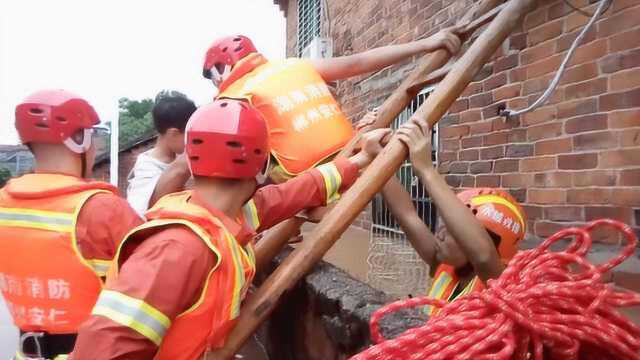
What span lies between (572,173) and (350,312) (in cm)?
138

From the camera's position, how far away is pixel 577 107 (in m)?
2.92

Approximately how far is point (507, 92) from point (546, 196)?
29.2 inches

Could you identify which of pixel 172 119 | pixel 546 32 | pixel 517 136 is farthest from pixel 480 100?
pixel 172 119

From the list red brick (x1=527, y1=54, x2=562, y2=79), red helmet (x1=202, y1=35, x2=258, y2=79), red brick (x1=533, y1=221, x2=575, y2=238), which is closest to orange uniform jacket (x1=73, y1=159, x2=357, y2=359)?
red helmet (x1=202, y1=35, x2=258, y2=79)

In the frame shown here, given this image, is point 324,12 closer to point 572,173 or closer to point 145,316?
point 572,173

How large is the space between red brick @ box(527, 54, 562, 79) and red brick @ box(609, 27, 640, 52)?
372mm

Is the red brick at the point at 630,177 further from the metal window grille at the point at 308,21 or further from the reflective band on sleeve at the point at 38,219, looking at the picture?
the metal window grille at the point at 308,21

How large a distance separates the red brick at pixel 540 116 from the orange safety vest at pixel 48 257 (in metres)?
2.34

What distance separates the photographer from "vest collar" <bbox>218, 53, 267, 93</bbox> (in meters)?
2.97

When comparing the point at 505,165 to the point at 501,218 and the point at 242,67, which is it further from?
the point at 242,67

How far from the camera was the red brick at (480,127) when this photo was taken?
3.70 meters

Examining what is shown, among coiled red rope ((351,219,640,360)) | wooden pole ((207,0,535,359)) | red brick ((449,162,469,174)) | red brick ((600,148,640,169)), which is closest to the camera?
coiled red rope ((351,219,640,360))

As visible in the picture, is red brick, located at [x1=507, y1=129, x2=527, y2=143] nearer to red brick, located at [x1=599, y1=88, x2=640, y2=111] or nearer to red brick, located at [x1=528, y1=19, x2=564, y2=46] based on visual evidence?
red brick, located at [x1=528, y1=19, x2=564, y2=46]

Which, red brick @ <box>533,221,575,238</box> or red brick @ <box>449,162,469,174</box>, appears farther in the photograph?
red brick @ <box>449,162,469,174</box>
